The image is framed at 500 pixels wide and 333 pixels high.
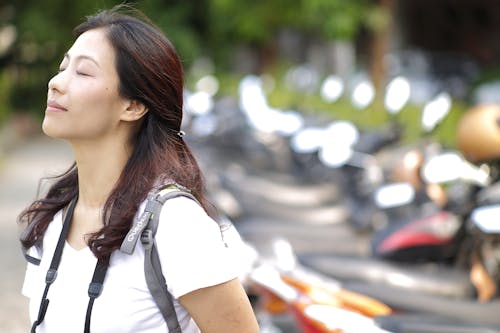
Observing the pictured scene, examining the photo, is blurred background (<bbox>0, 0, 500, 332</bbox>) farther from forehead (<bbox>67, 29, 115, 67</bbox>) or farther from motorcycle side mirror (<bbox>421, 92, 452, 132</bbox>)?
forehead (<bbox>67, 29, 115, 67</bbox>)

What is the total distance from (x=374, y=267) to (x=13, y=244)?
5.56m

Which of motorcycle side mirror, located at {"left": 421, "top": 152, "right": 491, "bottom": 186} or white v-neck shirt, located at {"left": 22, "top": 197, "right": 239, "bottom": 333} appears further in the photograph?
motorcycle side mirror, located at {"left": 421, "top": 152, "right": 491, "bottom": 186}

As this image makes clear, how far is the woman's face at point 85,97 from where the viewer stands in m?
2.23

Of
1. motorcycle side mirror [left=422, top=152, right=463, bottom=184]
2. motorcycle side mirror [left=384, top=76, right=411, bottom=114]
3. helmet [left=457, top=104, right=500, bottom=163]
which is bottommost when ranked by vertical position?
motorcycle side mirror [left=422, top=152, right=463, bottom=184]

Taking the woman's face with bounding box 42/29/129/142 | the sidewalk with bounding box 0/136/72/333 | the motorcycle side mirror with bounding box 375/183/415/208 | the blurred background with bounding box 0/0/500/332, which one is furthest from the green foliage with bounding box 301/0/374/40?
the woman's face with bounding box 42/29/129/142

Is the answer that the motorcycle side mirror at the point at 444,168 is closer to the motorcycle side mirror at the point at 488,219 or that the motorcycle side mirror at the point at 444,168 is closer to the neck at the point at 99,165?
the motorcycle side mirror at the point at 488,219

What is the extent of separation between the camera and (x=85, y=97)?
2229 millimetres

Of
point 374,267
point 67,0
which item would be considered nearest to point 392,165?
→ point 374,267

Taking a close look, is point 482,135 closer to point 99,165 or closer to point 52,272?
point 99,165

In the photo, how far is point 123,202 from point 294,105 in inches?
294

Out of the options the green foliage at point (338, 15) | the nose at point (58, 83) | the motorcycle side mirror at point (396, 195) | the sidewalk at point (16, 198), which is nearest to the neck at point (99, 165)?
the nose at point (58, 83)

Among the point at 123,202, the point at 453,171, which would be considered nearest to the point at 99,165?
the point at 123,202

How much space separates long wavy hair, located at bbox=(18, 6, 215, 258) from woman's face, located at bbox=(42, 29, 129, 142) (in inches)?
1.0

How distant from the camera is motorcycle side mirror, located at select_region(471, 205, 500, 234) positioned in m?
4.04
